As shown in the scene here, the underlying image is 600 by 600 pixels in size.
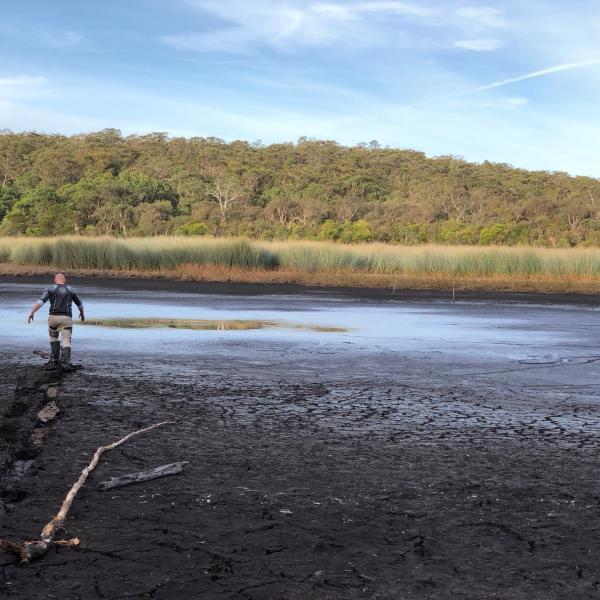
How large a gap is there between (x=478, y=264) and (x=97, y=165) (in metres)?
74.8

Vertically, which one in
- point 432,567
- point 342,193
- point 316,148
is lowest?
point 432,567

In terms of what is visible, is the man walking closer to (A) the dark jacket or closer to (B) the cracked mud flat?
(A) the dark jacket

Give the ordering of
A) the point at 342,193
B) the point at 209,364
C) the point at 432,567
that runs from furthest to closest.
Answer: the point at 342,193, the point at 209,364, the point at 432,567

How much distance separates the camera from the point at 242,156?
370 ft

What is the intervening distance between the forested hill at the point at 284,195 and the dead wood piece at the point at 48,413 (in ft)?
169

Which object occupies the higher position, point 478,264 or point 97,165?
point 97,165

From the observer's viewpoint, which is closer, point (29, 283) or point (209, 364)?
point (209, 364)

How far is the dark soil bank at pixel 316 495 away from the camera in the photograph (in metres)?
3.86

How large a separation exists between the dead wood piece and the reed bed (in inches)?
→ 1000

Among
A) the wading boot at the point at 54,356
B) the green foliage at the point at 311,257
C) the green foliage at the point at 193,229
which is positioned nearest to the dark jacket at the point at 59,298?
the wading boot at the point at 54,356

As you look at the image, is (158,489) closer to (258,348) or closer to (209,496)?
(209,496)

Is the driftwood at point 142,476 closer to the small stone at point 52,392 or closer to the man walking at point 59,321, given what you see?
the small stone at point 52,392

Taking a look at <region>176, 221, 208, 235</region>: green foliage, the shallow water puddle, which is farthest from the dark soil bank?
<region>176, 221, 208, 235</region>: green foliage

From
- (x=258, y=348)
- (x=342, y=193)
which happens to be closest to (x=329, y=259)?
(x=258, y=348)
